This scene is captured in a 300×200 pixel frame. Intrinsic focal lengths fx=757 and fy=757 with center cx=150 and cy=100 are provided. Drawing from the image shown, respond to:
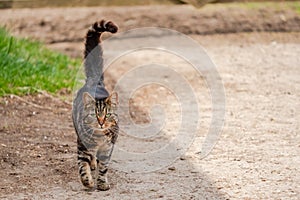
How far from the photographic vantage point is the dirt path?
4.52 metres

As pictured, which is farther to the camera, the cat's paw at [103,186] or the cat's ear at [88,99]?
the cat's paw at [103,186]

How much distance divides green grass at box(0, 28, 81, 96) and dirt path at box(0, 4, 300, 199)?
0.23 meters

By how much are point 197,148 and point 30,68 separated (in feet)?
8.37

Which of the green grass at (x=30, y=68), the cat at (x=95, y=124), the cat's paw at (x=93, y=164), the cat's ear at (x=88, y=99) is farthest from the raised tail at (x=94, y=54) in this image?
the green grass at (x=30, y=68)

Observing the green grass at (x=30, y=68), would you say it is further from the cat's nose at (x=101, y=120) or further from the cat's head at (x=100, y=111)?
the cat's nose at (x=101, y=120)

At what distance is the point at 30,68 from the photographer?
7395 mm

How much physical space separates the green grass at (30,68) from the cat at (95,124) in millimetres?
2152

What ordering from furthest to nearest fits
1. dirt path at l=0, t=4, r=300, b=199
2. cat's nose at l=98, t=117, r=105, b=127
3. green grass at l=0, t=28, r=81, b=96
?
green grass at l=0, t=28, r=81, b=96 → dirt path at l=0, t=4, r=300, b=199 → cat's nose at l=98, t=117, r=105, b=127

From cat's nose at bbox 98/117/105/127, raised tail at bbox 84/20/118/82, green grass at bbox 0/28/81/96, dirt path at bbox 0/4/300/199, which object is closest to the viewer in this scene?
cat's nose at bbox 98/117/105/127

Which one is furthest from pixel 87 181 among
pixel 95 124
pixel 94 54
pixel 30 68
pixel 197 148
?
pixel 30 68

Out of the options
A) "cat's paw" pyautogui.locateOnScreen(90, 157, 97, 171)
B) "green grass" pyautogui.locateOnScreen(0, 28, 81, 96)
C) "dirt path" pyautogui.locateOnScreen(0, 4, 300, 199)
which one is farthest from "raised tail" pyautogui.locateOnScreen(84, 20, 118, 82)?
"green grass" pyautogui.locateOnScreen(0, 28, 81, 96)

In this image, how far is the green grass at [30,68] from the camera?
694 cm

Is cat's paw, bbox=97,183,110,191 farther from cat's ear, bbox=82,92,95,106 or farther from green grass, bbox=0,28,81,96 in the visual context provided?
green grass, bbox=0,28,81,96

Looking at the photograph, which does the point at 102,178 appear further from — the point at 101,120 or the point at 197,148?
the point at 197,148
